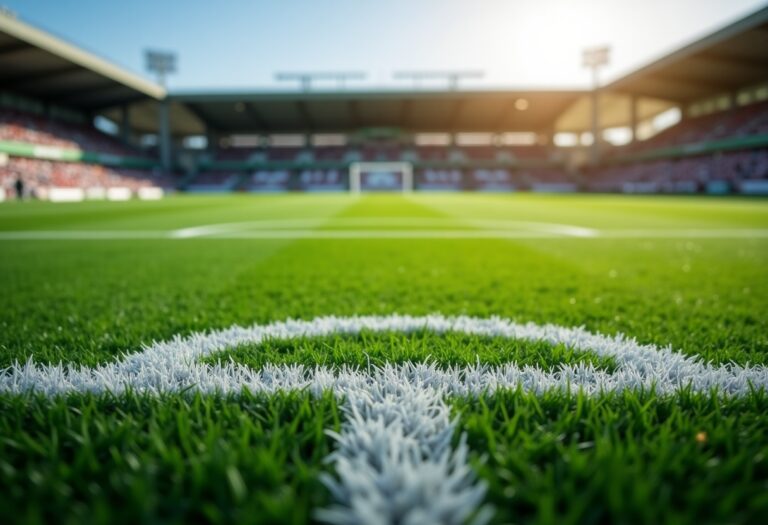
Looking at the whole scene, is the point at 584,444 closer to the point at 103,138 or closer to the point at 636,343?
the point at 636,343

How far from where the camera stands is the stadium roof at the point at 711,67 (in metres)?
30.3

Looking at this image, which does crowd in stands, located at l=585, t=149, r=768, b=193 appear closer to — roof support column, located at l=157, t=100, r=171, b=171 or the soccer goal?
the soccer goal

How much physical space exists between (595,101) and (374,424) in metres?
56.1

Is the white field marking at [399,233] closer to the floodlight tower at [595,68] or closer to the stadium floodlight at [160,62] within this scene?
the floodlight tower at [595,68]

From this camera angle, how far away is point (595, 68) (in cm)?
5319

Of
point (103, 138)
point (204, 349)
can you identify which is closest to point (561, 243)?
point (204, 349)

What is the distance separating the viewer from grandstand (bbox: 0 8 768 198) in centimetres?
3512

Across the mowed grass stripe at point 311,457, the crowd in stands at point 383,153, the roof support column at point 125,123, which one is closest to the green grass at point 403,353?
the mowed grass stripe at point 311,457

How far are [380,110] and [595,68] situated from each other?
2541cm

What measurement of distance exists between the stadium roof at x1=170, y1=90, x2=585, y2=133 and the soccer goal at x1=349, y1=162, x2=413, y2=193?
661 cm

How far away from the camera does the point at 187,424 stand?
122 cm

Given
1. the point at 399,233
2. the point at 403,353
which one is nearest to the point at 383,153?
the point at 399,233

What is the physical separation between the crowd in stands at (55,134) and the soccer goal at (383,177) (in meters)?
24.4

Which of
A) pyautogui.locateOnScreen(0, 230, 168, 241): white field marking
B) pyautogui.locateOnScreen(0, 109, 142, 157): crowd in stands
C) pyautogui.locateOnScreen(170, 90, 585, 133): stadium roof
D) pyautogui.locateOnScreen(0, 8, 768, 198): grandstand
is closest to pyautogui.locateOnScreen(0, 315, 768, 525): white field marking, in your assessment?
pyautogui.locateOnScreen(0, 230, 168, 241): white field marking
